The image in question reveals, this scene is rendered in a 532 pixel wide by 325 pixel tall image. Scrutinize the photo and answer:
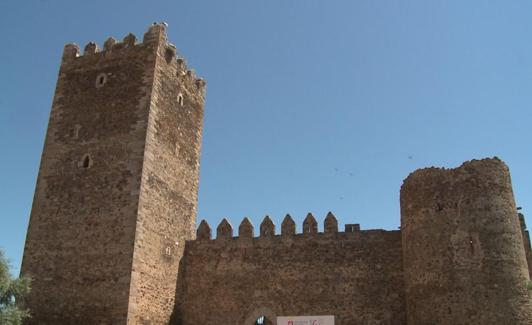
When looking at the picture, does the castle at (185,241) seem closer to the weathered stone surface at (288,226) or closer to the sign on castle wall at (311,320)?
the weathered stone surface at (288,226)

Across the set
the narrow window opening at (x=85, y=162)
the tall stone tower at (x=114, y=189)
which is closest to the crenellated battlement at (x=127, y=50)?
the tall stone tower at (x=114, y=189)

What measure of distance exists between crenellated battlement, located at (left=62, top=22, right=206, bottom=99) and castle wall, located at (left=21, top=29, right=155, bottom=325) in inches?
1.5

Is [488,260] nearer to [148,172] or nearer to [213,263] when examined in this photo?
[213,263]

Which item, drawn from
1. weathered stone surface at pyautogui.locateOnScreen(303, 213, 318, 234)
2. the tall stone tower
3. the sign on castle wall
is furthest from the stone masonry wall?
the sign on castle wall

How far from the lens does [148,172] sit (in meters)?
15.1

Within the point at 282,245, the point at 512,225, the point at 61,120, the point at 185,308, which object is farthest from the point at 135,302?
the point at 512,225

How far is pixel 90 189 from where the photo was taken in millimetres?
15094

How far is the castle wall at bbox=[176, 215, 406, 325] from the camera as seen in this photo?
14.8m

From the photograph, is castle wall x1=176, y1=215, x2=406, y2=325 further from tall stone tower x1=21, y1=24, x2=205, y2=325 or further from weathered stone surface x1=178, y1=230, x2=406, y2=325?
tall stone tower x1=21, y1=24, x2=205, y2=325

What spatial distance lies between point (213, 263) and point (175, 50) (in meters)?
6.62

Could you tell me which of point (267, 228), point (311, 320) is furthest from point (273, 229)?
point (311, 320)

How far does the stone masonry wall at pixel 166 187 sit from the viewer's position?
14.5m

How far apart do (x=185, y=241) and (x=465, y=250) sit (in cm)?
797

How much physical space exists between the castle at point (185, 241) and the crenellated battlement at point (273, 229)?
0.03 metres
